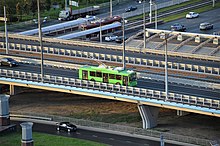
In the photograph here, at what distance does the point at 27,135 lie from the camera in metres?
74.4

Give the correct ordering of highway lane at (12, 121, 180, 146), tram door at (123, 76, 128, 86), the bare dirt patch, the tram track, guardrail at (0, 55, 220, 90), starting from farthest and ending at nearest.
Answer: the tram track < tram door at (123, 76, 128, 86) < guardrail at (0, 55, 220, 90) < the bare dirt patch < highway lane at (12, 121, 180, 146)

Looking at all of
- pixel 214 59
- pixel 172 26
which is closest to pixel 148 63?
pixel 214 59

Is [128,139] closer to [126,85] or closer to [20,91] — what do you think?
[126,85]

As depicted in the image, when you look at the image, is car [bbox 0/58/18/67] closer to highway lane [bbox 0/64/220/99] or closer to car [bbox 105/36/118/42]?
highway lane [bbox 0/64/220/99]

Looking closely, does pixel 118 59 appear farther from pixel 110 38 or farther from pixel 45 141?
pixel 110 38

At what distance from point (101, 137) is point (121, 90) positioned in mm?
5766

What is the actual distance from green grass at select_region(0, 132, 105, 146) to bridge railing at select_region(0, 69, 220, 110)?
6913mm

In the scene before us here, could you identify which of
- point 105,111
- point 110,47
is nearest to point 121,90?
point 105,111

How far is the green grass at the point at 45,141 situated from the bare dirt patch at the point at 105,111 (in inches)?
289

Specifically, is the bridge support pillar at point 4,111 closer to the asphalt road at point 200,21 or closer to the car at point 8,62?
the car at point 8,62

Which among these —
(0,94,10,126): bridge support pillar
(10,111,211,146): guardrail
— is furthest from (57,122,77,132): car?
(0,94,10,126): bridge support pillar

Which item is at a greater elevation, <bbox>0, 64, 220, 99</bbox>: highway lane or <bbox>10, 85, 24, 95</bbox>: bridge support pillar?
<bbox>0, 64, 220, 99</bbox>: highway lane

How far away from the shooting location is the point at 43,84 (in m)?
88.0

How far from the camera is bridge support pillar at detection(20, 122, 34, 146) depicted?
2921 inches
